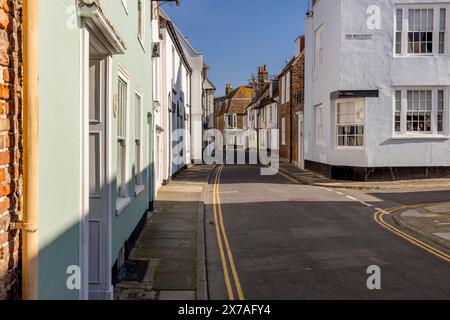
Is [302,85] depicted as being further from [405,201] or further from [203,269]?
[203,269]

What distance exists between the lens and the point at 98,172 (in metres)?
6.23

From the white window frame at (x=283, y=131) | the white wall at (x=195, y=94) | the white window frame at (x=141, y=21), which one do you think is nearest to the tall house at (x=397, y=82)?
the white window frame at (x=141, y=21)

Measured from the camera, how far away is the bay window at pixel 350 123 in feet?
73.9

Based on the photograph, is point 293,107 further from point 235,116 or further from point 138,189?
point 235,116

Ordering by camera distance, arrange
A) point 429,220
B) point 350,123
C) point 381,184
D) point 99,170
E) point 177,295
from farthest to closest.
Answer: point 350,123 < point 381,184 < point 429,220 < point 177,295 < point 99,170

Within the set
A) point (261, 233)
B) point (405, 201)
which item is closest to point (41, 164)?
point (261, 233)

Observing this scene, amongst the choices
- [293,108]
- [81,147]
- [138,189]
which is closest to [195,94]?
[293,108]

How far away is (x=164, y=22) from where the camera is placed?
75.3 ft

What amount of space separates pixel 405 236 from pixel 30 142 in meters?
9.39

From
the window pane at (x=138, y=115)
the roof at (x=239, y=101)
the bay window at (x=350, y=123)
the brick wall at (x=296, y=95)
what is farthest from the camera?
the roof at (x=239, y=101)

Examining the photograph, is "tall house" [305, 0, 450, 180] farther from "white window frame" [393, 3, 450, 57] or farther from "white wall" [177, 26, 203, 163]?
"white wall" [177, 26, 203, 163]

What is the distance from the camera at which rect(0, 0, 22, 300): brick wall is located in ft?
9.81

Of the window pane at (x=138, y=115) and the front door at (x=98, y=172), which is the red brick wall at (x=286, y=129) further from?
the front door at (x=98, y=172)

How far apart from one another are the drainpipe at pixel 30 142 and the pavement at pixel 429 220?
8.55 metres
